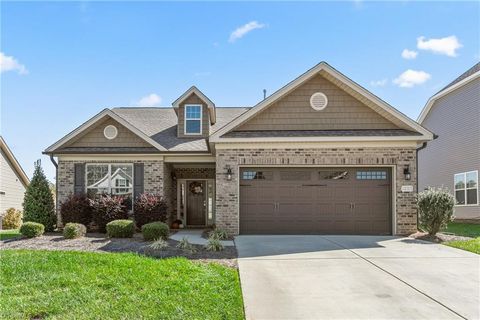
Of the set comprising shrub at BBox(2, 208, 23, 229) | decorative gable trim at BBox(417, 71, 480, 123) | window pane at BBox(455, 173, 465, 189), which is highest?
decorative gable trim at BBox(417, 71, 480, 123)

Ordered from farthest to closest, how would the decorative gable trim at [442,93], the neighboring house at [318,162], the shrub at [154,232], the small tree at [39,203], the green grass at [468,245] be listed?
the decorative gable trim at [442,93] → the small tree at [39,203] → the neighboring house at [318,162] → the shrub at [154,232] → the green grass at [468,245]

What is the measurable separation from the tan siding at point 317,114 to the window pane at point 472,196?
27.9 ft

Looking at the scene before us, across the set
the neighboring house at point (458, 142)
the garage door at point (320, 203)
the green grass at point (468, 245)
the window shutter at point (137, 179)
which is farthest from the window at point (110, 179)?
the neighboring house at point (458, 142)

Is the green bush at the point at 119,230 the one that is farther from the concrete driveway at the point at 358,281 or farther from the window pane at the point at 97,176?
the concrete driveway at the point at 358,281

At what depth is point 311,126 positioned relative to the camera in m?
13.8

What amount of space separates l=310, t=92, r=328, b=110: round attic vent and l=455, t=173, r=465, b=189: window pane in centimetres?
1077

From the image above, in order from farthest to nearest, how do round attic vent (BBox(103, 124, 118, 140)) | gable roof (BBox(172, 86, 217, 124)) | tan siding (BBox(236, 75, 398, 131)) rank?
gable roof (BBox(172, 86, 217, 124)) → round attic vent (BBox(103, 124, 118, 140)) → tan siding (BBox(236, 75, 398, 131))

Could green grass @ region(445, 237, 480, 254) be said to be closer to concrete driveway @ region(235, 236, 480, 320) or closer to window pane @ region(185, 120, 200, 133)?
concrete driveway @ region(235, 236, 480, 320)

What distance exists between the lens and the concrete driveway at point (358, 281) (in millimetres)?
5430

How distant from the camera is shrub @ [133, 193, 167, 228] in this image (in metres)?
14.5

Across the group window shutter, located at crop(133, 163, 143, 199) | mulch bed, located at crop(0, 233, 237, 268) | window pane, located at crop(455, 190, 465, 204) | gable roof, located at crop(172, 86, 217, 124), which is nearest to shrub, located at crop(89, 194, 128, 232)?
window shutter, located at crop(133, 163, 143, 199)

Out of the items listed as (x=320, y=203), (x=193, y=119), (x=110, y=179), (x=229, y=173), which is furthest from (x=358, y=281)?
(x=193, y=119)

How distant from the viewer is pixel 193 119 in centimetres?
1738

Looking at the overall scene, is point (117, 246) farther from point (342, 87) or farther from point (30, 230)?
point (342, 87)
